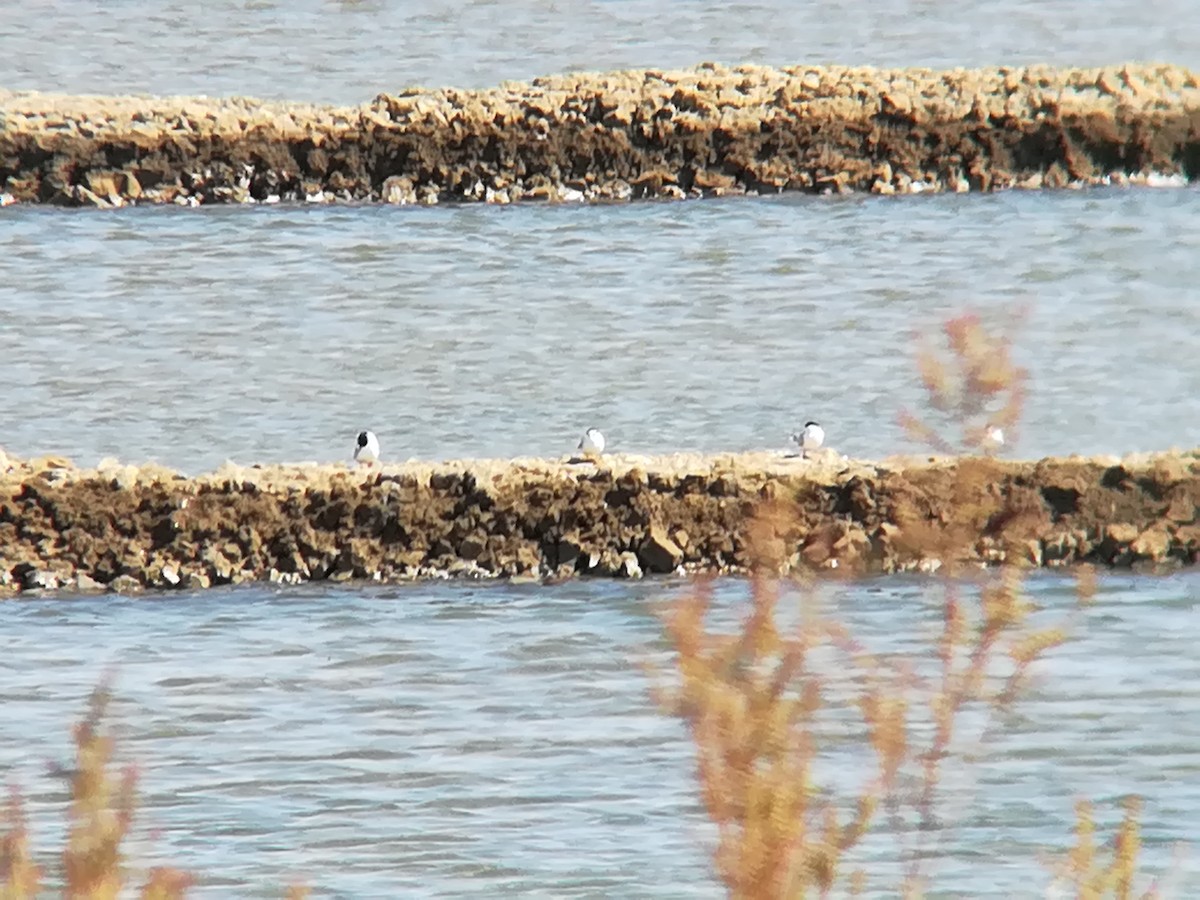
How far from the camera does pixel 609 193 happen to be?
25125 millimetres

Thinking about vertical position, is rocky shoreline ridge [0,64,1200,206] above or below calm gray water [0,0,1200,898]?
above

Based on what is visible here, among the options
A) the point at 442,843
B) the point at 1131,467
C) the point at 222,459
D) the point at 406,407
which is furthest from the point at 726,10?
the point at 442,843

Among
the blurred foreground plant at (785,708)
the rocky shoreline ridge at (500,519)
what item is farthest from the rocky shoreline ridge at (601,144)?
the blurred foreground plant at (785,708)

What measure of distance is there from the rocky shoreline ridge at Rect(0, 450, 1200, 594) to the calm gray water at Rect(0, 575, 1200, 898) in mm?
156

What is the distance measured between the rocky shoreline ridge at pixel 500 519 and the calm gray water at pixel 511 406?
16 centimetres

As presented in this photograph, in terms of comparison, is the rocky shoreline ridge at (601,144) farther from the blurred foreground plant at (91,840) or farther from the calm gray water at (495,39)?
the blurred foreground plant at (91,840)

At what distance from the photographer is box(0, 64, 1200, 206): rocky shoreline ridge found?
24328 mm

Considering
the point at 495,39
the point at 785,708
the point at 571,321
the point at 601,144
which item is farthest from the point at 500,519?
the point at 495,39

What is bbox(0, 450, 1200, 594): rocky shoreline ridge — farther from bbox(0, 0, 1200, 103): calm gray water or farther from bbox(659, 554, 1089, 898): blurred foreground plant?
bbox(0, 0, 1200, 103): calm gray water

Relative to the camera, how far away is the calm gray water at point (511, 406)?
10227 millimetres

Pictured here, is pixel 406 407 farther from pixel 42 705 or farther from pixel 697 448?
pixel 42 705

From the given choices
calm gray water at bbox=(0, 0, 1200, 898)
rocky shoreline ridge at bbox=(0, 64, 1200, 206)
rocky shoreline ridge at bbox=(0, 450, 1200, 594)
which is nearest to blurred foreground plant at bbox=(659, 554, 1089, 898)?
calm gray water at bbox=(0, 0, 1200, 898)

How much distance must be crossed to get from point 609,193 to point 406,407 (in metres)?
6.38

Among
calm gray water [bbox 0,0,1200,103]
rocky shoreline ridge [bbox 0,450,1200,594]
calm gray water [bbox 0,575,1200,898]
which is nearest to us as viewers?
calm gray water [bbox 0,575,1200,898]
